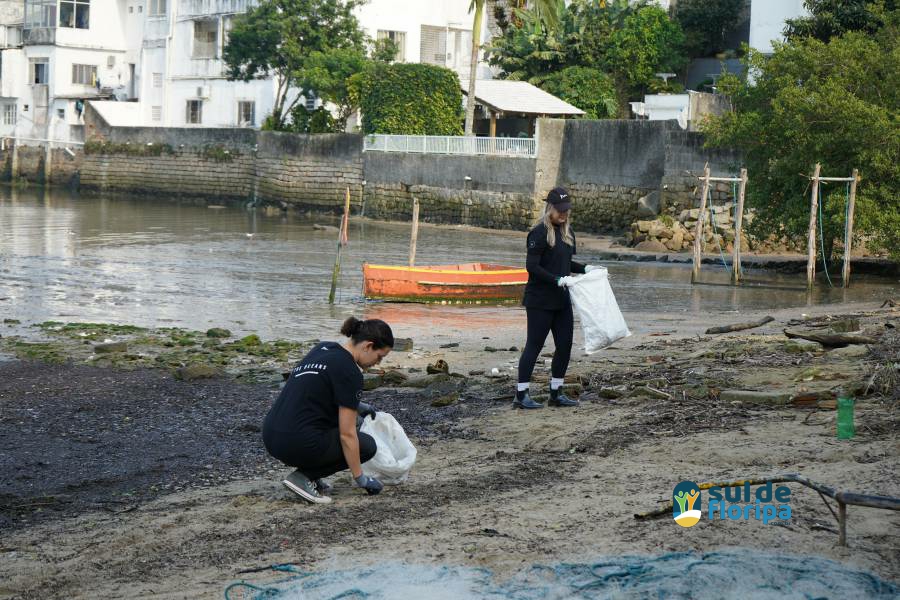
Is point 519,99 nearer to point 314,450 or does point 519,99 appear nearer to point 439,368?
point 439,368

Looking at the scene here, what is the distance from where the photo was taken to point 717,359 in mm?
10820

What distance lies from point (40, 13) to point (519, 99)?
33.5 metres

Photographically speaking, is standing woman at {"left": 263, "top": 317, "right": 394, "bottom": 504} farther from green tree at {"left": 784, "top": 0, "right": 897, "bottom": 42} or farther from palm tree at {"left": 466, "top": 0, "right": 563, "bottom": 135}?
palm tree at {"left": 466, "top": 0, "right": 563, "bottom": 135}

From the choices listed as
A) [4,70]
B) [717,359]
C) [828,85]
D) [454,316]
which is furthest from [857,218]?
[4,70]

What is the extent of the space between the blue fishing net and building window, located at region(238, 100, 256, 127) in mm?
49013

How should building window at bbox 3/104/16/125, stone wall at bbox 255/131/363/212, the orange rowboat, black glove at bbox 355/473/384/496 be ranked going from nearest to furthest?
black glove at bbox 355/473/384/496 < the orange rowboat < stone wall at bbox 255/131/363/212 < building window at bbox 3/104/16/125

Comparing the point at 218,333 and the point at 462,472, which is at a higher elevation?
the point at 462,472

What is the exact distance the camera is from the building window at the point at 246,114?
173ft

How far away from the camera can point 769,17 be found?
38000 millimetres

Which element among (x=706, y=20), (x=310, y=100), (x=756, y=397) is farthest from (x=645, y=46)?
(x=756, y=397)

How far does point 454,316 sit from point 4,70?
51.0 metres

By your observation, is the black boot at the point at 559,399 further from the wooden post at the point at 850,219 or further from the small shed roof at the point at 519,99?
the small shed roof at the point at 519,99

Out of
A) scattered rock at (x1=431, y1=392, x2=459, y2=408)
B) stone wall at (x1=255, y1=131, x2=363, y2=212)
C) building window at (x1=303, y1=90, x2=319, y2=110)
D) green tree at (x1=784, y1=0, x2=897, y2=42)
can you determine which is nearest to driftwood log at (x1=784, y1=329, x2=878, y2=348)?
scattered rock at (x1=431, y1=392, x2=459, y2=408)

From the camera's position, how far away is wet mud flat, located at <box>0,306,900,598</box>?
5562mm
